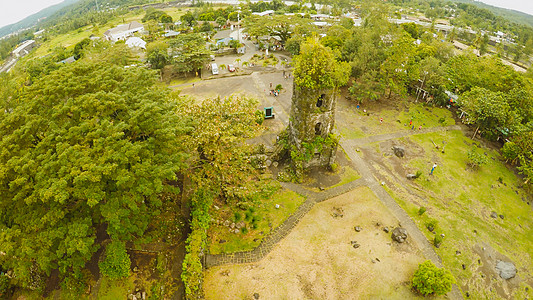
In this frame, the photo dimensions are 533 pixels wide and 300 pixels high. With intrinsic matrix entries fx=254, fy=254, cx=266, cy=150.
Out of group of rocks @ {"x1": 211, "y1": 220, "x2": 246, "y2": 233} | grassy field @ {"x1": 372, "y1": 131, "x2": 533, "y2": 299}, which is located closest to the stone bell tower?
grassy field @ {"x1": 372, "y1": 131, "x2": 533, "y2": 299}

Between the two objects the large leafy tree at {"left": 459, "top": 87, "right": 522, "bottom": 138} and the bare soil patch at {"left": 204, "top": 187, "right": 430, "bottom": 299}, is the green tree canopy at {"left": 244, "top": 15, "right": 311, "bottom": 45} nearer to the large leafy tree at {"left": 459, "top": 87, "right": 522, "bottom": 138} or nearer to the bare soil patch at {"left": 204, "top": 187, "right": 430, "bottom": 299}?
the large leafy tree at {"left": 459, "top": 87, "right": 522, "bottom": 138}

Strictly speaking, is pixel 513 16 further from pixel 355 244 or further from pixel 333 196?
pixel 355 244

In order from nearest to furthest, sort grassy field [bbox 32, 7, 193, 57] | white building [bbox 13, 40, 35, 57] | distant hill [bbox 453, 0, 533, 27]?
grassy field [bbox 32, 7, 193, 57] < white building [bbox 13, 40, 35, 57] < distant hill [bbox 453, 0, 533, 27]

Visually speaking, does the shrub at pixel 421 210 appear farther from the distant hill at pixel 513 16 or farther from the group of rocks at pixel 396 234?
the distant hill at pixel 513 16

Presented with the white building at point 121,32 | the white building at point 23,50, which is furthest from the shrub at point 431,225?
the white building at point 23,50

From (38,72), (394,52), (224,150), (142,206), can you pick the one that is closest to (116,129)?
(142,206)
